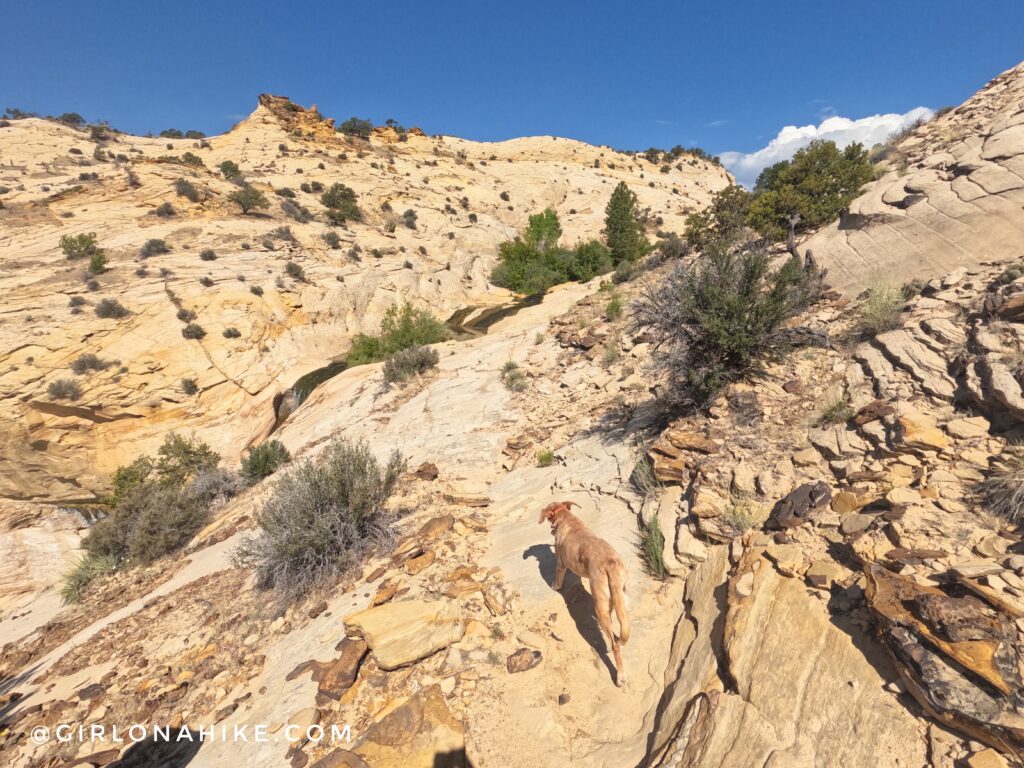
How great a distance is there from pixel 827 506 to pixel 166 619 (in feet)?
26.6

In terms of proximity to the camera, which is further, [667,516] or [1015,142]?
A: [1015,142]

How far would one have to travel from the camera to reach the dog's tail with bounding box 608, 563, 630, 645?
10.3ft

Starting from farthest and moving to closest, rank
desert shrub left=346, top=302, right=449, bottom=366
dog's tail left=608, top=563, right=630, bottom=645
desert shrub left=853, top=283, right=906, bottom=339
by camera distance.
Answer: desert shrub left=346, top=302, right=449, bottom=366
desert shrub left=853, top=283, right=906, bottom=339
dog's tail left=608, top=563, right=630, bottom=645

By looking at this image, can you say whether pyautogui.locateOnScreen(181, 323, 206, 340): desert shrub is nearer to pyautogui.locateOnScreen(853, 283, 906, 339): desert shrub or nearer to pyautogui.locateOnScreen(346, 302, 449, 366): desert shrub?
pyautogui.locateOnScreen(346, 302, 449, 366): desert shrub

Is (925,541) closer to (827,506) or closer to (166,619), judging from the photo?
(827,506)

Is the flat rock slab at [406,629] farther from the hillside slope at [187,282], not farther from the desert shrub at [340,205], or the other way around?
the desert shrub at [340,205]

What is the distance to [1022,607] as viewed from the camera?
2.20 m

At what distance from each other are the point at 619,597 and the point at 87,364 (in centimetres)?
2319

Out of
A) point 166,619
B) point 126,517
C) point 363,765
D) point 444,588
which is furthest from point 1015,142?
point 126,517

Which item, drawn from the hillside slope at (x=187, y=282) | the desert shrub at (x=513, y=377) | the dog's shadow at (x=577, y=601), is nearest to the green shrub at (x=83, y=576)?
the dog's shadow at (x=577, y=601)

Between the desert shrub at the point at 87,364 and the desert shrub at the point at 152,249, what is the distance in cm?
736

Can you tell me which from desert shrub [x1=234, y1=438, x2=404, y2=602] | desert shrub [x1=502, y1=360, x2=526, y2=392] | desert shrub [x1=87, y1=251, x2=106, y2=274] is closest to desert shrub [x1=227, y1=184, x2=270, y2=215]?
desert shrub [x1=87, y1=251, x2=106, y2=274]

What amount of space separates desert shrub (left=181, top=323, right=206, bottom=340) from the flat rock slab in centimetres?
2018

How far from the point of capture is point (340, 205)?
30625 millimetres
